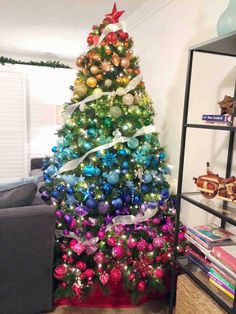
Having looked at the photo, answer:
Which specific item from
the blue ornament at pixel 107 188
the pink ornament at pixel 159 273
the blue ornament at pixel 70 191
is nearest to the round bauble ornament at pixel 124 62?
the blue ornament at pixel 107 188

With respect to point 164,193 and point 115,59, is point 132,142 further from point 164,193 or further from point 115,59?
point 115,59

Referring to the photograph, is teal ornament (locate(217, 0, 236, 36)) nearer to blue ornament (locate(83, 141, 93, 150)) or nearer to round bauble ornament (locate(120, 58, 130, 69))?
round bauble ornament (locate(120, 58, 130, 69))

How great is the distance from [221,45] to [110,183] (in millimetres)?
1031

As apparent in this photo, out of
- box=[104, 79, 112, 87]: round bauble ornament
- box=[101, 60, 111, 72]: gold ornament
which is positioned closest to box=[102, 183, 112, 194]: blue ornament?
box=[104, 79, 112, 87]: round bauble ornament

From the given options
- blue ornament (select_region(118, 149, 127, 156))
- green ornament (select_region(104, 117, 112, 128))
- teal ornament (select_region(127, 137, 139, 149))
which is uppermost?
green ornament (select_region(104, 117, 112, 128))

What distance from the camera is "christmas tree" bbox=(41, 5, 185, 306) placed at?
1.68 metres

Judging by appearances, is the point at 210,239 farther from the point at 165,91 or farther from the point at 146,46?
the point at 146,46

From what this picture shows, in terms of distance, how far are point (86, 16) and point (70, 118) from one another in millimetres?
1403

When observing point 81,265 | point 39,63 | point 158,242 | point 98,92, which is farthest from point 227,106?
point 39,63

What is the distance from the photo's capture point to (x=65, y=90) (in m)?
4.48

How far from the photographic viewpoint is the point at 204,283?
1258mm

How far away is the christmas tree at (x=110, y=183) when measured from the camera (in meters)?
1.68

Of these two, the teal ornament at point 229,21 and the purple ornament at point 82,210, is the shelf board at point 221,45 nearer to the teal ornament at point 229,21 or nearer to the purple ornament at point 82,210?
the teal ornament at point 229,21

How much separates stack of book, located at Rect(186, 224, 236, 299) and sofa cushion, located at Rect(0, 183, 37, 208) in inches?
40.2
